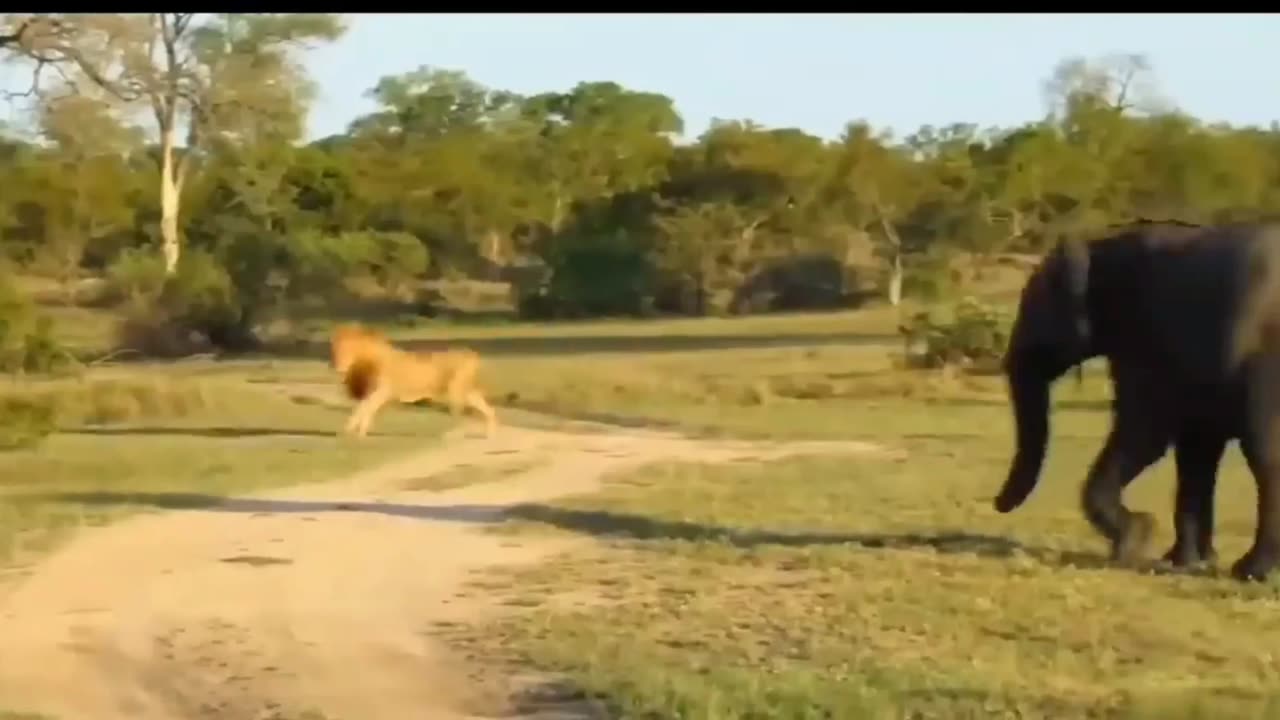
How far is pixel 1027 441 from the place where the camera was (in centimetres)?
810

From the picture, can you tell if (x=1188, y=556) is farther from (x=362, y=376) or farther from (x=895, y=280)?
(x=895, y=280)

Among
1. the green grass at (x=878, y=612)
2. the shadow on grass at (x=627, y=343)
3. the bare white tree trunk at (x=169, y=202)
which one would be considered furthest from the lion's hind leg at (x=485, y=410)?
the bare white tree trunk at (x=169, y=202)

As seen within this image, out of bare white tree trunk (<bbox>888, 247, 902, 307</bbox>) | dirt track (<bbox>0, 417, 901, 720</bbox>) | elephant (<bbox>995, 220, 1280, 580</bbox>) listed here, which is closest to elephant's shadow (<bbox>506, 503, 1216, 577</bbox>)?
elephant (<bbox>995, 220, 1280, 580</bbox>)

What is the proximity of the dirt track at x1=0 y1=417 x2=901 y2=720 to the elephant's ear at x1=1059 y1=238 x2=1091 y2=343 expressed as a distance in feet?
7.85

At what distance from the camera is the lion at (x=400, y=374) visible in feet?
49.6

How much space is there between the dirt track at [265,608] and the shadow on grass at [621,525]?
0.05m

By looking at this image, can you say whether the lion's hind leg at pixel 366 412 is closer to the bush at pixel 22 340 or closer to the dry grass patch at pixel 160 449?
the dry grass patch at pixel 160 449

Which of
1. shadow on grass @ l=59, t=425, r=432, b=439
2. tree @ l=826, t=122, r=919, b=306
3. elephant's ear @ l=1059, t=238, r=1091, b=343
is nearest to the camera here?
elephant's ear @ l=1059, t=238, r=1091, b=343

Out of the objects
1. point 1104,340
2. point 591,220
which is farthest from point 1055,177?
point 1104,340

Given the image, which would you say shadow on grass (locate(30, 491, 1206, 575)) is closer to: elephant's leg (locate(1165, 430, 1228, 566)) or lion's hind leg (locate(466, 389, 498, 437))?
elephant's leg (locate(1165, 430, 1228, 566))

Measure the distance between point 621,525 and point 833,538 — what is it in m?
1.09

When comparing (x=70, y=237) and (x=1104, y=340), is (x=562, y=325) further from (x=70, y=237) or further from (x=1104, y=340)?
(x=1104, y=340)

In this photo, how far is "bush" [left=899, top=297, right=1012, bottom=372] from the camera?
1895cm

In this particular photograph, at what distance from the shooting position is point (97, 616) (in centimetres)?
684
